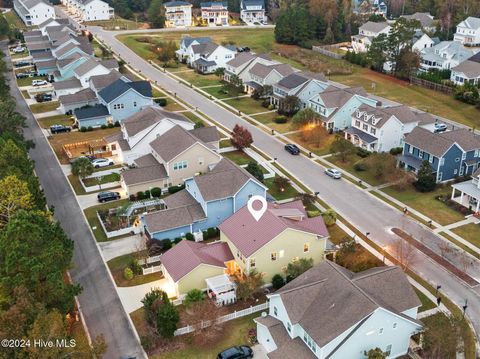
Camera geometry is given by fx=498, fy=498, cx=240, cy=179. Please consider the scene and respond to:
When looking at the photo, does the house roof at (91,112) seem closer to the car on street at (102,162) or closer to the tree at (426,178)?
the car on street at (102,162)

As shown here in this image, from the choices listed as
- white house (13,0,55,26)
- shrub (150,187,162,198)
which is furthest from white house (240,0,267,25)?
shrub (150,187,162,198)

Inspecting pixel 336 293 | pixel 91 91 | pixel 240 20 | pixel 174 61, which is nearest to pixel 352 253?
pixel 336 293

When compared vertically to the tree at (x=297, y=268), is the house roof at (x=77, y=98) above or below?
above

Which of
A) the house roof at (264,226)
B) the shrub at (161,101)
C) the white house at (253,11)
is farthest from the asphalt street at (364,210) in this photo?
the white house at (253,11)

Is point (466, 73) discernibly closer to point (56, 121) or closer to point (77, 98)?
point (77, 98)

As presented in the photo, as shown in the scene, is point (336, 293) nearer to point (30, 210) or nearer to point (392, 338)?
point (392, 338)
